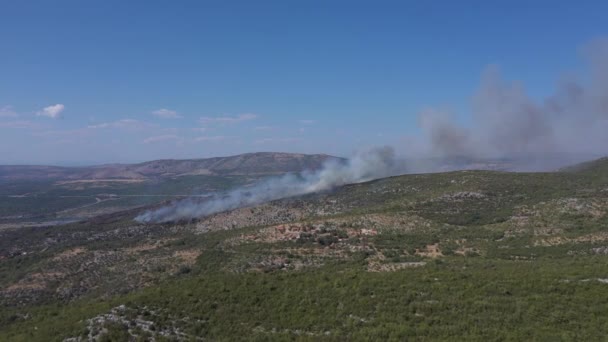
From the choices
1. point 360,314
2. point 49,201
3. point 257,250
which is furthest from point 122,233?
point 49,201

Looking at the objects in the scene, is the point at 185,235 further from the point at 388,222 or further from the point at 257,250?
the point at 388,222

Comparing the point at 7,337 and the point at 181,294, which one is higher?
the point at 181,294

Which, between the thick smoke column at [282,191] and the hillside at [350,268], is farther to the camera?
the thick smoke column at [282,191]

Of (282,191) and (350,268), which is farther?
(282,191)

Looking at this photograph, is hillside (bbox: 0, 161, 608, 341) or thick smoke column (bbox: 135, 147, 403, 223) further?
thick smoke column (bbox: 135, 147, 403, 223)
